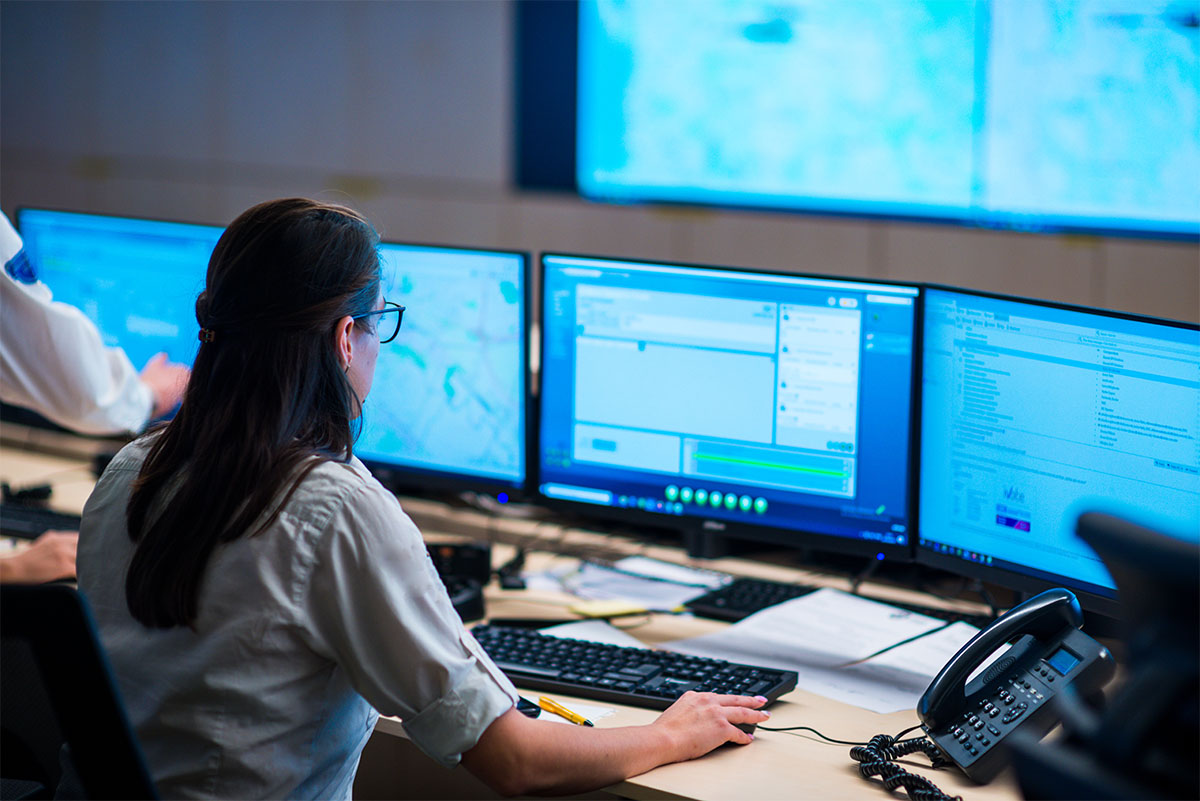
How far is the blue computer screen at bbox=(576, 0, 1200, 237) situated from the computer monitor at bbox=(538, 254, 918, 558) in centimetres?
216

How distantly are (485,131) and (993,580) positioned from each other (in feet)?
10.5

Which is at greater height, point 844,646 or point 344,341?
point 344,341

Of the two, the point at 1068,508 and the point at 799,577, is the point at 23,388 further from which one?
the point at 1068,508

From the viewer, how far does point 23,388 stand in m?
2.25

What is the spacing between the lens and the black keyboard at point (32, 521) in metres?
2.25

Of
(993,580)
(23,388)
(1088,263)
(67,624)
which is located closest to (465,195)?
(1088,263)

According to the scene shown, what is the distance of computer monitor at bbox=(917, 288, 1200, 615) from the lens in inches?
55.6

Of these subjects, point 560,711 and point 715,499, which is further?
point 715,499

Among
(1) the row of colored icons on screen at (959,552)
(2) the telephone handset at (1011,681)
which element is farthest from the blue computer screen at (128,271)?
(2) the telephone handset at (1011,681)

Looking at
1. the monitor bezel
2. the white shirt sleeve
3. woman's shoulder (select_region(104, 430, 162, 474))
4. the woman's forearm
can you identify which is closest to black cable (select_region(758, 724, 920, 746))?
the woman's forearm

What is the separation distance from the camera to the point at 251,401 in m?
1.25

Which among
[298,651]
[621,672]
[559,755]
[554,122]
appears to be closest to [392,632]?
[298,651]

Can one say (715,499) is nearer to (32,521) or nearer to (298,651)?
(298,651)

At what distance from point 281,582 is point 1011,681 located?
81 cm
